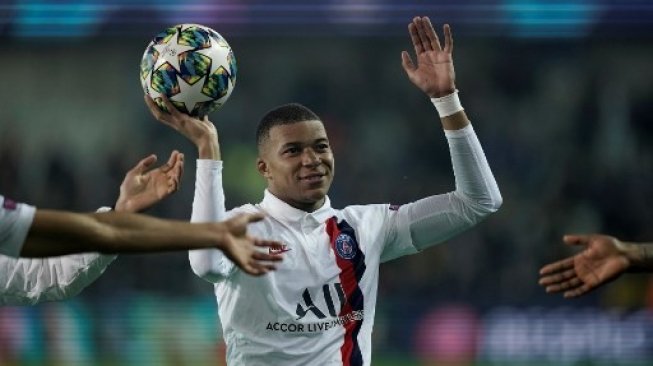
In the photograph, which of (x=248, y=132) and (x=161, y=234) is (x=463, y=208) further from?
(x=248, y=132)

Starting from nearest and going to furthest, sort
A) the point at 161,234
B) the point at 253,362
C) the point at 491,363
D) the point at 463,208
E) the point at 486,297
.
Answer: the point at 161,234 < the point at 253,362 < the point at 463,208 < the point at 491,363 < the point at 486,297

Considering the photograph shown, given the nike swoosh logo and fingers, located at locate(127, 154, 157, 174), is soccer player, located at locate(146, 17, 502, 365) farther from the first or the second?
fingers, located at locate(127, 154, 157, 174)

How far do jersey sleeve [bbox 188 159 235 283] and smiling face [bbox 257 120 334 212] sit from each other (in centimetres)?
36

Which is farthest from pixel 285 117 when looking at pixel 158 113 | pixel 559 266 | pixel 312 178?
pixel 559 266

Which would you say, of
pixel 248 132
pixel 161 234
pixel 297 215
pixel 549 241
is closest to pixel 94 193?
pixel 248 132

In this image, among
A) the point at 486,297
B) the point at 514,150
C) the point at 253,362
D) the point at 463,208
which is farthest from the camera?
the point at 514,150

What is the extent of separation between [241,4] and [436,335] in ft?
10.7

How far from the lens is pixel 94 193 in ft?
35.4

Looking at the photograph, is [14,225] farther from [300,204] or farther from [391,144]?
[391,144]

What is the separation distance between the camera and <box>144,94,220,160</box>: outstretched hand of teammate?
4793 mm

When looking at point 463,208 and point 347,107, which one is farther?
point 347,107

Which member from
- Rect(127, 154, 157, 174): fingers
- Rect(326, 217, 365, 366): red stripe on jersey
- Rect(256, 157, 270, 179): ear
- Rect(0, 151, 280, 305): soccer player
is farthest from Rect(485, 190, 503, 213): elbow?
Rect(0, 151, 280, 305): soccer player

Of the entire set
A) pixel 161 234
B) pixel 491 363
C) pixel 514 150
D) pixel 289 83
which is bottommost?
pixel 491 363

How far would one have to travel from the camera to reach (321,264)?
193 inches
